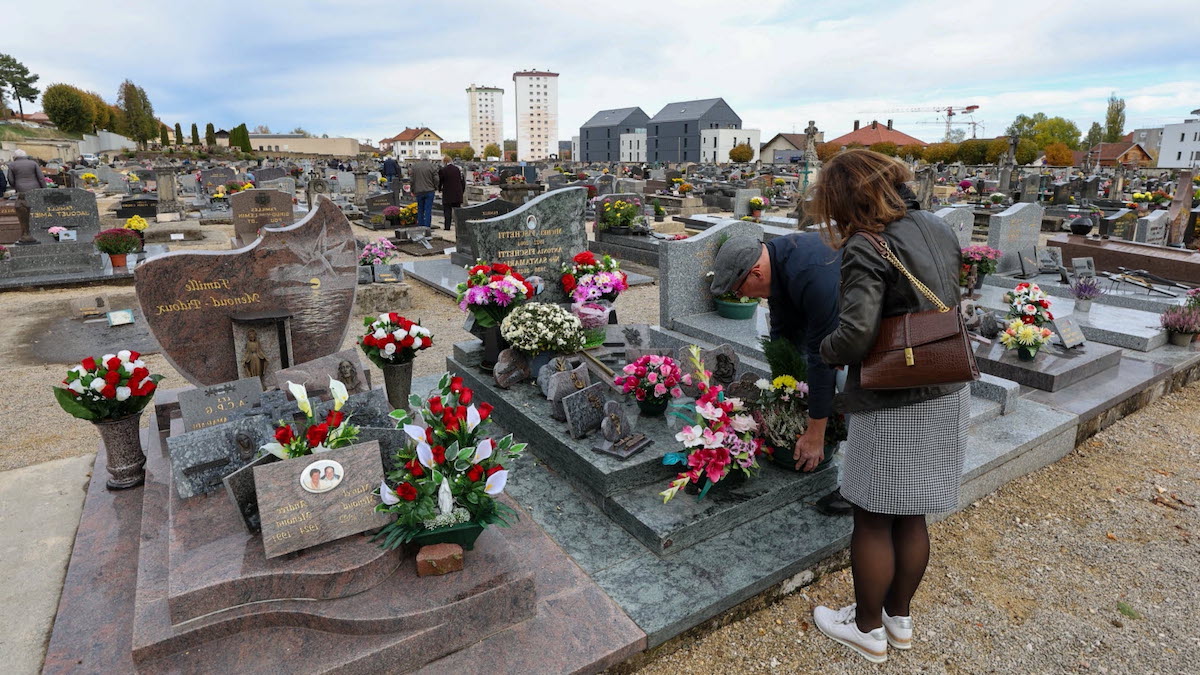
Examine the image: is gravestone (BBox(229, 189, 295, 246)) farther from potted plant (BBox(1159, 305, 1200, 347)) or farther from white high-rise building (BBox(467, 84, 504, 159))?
white high-rise building (BBox(467, 84, 504, 159))

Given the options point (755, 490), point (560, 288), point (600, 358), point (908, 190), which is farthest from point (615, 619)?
point (560, 288)

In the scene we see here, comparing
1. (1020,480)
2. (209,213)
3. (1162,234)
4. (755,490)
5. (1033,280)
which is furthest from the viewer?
(209,213)

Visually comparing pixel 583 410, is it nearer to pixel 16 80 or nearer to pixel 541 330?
pixel 541 330

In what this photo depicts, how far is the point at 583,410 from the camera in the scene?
417 cm

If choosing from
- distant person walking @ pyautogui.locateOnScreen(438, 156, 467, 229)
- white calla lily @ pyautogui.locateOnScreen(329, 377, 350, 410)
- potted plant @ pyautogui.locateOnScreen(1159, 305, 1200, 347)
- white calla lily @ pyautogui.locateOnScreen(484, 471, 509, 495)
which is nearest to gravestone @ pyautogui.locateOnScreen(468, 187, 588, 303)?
white calla lily @ pyautogui.locateOnScreen(329, 377, 350, 410)

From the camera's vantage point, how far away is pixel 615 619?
2.95 m

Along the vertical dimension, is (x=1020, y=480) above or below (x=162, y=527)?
below

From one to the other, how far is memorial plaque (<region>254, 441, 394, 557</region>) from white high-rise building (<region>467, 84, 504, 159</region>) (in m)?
130

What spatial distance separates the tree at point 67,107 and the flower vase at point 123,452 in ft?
241

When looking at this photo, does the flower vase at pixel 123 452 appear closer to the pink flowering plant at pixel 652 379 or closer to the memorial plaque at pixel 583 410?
the memorial plaque at pixel 583 410

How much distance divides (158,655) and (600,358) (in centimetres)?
340

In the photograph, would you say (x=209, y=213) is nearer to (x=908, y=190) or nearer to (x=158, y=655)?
(x=158, y=655)

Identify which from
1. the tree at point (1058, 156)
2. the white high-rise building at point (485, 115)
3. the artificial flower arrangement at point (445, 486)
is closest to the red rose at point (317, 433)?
the artificial flower arrangement at point (445, 486)

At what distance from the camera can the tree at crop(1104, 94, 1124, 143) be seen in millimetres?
72875
